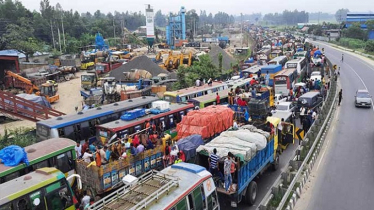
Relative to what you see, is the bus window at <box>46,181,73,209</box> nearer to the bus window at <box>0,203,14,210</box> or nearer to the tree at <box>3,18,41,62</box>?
the bus window at <box>0,203,14,210</box>

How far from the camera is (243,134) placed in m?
12.6

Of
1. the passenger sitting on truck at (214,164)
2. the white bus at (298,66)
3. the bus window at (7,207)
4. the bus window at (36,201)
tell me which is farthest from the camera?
the white bus at (298,66)

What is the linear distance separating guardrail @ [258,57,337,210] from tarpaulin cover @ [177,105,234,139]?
4.31 meters

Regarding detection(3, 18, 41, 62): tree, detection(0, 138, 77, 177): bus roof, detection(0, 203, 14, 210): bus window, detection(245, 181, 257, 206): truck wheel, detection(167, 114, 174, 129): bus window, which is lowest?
detection(245, 181, 257, 206): truck wheel

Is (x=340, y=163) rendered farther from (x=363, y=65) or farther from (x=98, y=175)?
(x=363, y=65)

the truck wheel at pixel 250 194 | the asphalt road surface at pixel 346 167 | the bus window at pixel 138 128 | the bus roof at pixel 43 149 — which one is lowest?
the asphalt road surface at pixel 346 167

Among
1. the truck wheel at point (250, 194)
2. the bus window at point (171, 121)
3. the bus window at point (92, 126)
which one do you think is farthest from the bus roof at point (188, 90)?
the truck wheel at point (250, 194)

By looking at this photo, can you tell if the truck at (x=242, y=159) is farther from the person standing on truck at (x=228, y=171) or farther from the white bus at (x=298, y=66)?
the white bus at (x=298, y=66)

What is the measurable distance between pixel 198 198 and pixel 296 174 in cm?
601

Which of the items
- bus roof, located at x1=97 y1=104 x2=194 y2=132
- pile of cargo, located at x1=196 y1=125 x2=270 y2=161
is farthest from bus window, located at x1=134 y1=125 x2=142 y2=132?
pile of cargo, located at x1=196 y1=125 x2=270 y2=161

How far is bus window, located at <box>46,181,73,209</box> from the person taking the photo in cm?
921

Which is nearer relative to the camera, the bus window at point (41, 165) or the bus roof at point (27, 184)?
the bus roof at point (27, 184)

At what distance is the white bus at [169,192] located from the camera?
300 inches

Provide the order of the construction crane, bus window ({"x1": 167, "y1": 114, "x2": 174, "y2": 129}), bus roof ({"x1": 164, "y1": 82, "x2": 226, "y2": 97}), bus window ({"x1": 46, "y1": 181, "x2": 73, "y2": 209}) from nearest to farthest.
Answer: bus window ({"x1": 46, "y1": 181, "x2": 73, "y2": 209})
bus window ({"x1": 167, "y1": 114, "x2": 174, "y2": 129})
bus roof ({"x1": 164, "y1": 82, "x2": 226, "y2": 97})
the construction crane
